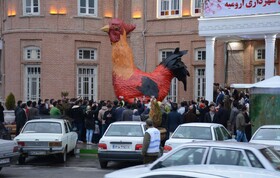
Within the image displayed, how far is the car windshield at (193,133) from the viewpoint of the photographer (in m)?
15.8

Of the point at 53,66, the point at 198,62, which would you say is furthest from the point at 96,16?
the point at 198,62

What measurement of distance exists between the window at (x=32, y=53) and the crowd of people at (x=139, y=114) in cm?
911

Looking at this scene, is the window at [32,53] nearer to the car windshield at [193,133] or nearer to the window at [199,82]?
the window at [199,82]

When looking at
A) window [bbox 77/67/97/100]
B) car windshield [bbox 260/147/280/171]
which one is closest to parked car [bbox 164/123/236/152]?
car windshield [bbox 260/147/280/171]

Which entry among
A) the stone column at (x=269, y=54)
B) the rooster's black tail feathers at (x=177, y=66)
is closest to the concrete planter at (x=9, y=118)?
the rooster's black tail feathers at (x=177, y=66)

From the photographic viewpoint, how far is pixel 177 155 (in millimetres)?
10070

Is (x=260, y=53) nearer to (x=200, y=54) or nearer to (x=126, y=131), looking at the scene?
(x=200, y=54)

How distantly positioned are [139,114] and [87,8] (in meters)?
14.6

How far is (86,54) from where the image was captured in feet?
114

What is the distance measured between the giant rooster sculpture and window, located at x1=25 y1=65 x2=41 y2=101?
8.05 meters

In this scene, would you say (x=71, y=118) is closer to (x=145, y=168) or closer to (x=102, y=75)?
(x=102, y=75)

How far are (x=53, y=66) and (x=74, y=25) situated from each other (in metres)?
2.85

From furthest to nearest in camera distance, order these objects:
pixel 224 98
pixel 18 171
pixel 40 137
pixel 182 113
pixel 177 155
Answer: pixel 224 98 < pixel 182 113 < pixel 40 137 < pixel 18 171 < pixel 177 155

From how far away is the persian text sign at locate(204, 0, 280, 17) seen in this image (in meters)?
25.1
